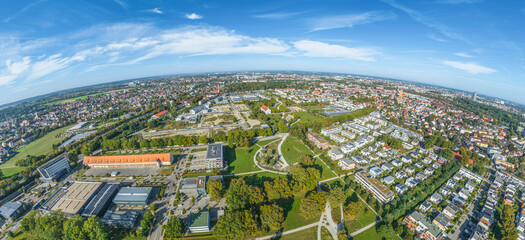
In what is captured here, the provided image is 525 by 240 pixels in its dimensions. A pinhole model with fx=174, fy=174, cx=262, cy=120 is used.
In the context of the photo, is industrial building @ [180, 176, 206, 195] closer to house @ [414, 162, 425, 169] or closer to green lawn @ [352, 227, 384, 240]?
green lawn @ [352, 227, 384, 240]

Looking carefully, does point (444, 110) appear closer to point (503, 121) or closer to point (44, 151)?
point (503, 121)

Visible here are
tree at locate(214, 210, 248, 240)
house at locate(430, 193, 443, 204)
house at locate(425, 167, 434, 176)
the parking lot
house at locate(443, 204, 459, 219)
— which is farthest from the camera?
house at locate(425, 167, 434, 176)

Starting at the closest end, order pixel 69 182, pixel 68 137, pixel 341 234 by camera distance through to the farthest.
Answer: pixel 341 234 → pixel 69 182 → pixel 68 137

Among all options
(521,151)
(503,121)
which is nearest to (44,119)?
(521,151)

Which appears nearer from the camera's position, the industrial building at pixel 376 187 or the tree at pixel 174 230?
the tree at pixel 174 230

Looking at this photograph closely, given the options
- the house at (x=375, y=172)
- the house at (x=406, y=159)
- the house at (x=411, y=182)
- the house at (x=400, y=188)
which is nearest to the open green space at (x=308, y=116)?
the house at (x=406, y=159)

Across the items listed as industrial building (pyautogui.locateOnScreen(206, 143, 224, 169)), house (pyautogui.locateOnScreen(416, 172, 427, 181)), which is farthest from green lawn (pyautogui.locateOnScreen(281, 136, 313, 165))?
house (pyautogui.locateOnScreen(416, 172, 427, 181))

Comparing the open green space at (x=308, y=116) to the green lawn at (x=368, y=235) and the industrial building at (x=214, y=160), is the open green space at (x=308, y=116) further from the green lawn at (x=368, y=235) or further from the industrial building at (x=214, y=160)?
the green lawn at (x=368, y=235)
